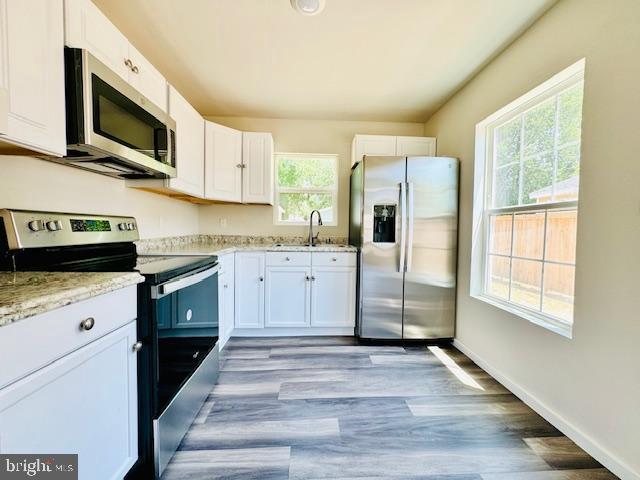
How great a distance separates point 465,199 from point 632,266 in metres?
1.38

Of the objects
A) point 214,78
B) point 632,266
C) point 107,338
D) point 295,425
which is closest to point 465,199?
point 632,266

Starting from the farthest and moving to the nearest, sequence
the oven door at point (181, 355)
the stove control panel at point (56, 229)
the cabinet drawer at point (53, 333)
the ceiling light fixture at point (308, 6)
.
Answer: the ceiling light fixture at point (308, 6), the oven door at point (181, 355), the stove control panel at point (56, 229), the cabinet drawer at point (53, 333)

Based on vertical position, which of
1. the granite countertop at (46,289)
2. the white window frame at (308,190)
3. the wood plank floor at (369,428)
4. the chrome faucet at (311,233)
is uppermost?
the white window frame at (308,190)

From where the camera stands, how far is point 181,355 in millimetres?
1378

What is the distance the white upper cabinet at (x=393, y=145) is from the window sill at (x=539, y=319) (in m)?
1.71

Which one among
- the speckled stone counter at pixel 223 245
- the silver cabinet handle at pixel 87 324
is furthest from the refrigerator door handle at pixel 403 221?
the silver cabinet handle at pixel 87 324

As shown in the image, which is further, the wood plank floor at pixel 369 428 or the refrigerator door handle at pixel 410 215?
the refrigerator door handle at pixel 410 215

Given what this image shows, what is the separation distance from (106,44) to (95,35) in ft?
0.23

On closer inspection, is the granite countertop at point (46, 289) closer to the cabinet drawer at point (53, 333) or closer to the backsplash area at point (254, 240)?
the cabinet drawer at point (53, 333)

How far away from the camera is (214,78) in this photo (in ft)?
7.75

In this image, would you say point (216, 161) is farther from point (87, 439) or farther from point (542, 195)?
point (542, 195)

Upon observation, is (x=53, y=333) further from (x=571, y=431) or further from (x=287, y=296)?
(x=571, y=431)

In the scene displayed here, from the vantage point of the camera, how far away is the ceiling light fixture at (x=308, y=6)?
4.96 feet

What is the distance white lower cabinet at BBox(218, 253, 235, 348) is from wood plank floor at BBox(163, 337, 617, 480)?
0.28 meters
